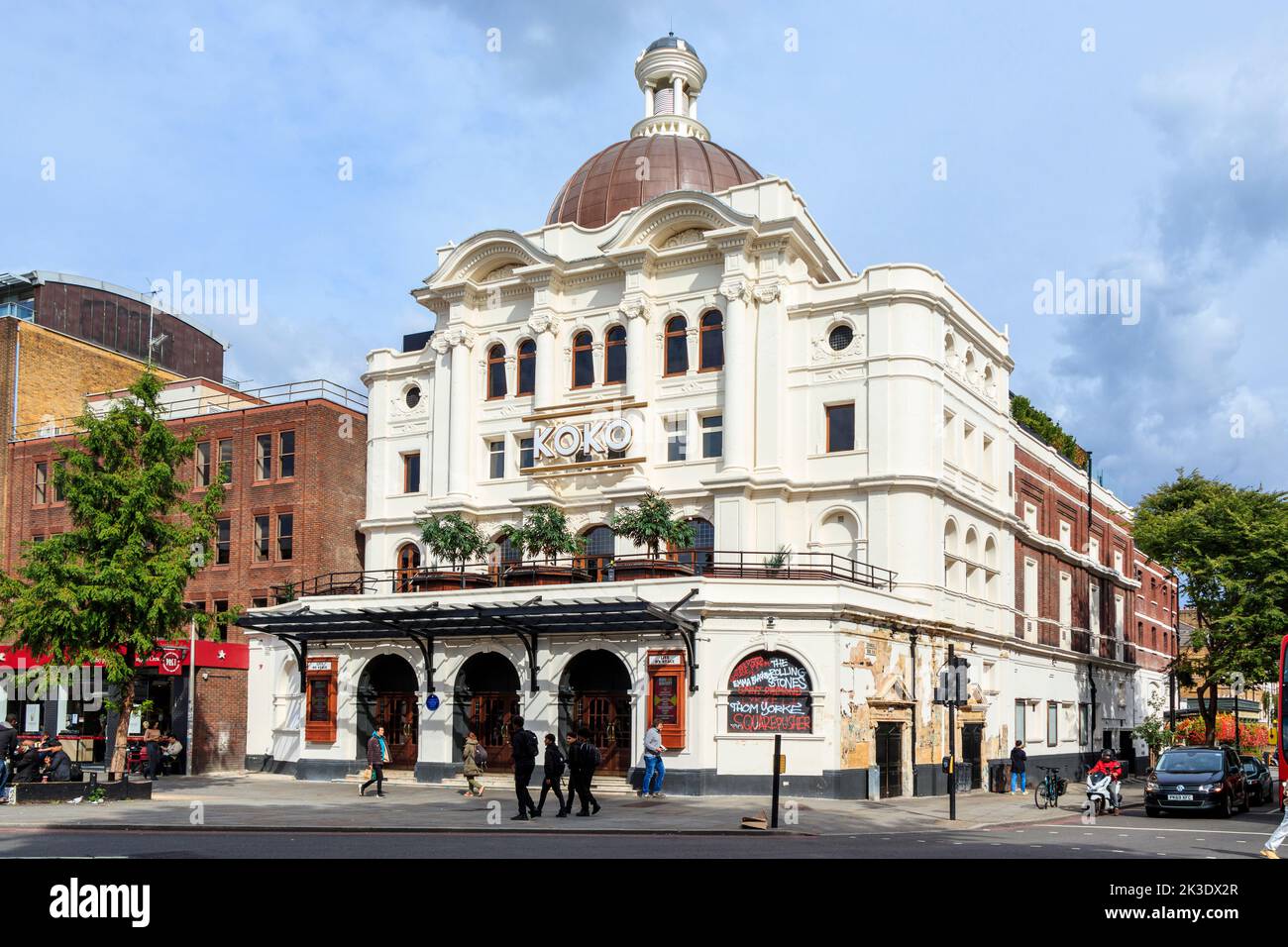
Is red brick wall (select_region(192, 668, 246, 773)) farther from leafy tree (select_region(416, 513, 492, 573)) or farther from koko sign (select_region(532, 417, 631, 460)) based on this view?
koko sign (select_region(532, 417, 631, 460))

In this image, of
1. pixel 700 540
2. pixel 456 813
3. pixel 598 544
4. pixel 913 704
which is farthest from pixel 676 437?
pixel 456 813

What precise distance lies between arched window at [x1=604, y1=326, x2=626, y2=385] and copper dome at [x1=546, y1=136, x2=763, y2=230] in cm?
500

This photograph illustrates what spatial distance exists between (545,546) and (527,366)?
25.6ft

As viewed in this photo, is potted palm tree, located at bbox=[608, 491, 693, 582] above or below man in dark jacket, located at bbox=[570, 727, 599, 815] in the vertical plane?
above

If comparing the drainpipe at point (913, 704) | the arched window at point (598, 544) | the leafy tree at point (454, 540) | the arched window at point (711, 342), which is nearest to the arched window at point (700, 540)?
the arched window at point (598, 544)

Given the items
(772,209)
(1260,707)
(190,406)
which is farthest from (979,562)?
(1260,707)

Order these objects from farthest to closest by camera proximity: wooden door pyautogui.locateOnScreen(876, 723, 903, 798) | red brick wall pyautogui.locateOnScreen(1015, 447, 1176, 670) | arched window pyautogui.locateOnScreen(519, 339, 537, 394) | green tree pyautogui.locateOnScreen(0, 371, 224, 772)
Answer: red brick wall pyautogui.locateOnScreen(1015, 447, 1176, 670) < arched window pyautogui.locateOnScreen(519, 339, 537, 394) < wooden door pyautogui.locateOnScreen(876, 723, 903, 798) < green tree pyautogui.locateOnScreen(0, 371, 224, 772)

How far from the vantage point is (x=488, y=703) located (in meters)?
37.8

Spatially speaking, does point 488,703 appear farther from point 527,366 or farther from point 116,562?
point 527,366

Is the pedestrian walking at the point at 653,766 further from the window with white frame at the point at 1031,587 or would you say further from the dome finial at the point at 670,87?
the dome finial at the point at 670,87

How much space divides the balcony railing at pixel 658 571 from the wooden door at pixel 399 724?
3.52 meters

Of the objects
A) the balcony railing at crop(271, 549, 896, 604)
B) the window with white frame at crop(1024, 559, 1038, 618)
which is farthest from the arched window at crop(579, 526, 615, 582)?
the window with white frame at crop(1024, 559, 1038, 618)

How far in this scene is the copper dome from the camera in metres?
46.9
